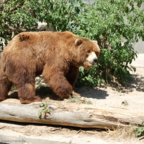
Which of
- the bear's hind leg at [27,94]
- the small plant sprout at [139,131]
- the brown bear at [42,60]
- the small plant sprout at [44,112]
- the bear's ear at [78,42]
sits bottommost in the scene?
the small plant sprout at [139,131]

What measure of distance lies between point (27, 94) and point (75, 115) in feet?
4.56

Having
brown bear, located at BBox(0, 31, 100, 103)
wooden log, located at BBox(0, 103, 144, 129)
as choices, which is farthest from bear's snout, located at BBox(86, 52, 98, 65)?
wooden log, located at BBox(0, 103, 144, 129)

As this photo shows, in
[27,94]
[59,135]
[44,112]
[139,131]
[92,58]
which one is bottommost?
[59,135]

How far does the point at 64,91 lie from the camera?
24.5ft

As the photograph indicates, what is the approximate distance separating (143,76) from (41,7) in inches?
160

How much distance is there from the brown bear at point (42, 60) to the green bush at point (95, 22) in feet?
3.51

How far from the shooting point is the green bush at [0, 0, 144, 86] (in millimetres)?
8680

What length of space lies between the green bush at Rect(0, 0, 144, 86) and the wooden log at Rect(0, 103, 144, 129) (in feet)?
8.28

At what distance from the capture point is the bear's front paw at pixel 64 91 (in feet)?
24.4

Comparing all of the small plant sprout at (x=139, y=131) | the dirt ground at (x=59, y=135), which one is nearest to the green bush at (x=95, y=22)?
the dirt ground at (x=59, y=135)

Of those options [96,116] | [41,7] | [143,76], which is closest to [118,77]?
[143,76]

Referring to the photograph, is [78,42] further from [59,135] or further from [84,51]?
[59,135]

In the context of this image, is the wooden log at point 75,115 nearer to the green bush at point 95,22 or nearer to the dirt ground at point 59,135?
the dirt ground at point 59,135

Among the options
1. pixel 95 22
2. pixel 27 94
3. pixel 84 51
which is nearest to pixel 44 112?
pixel 27 94
